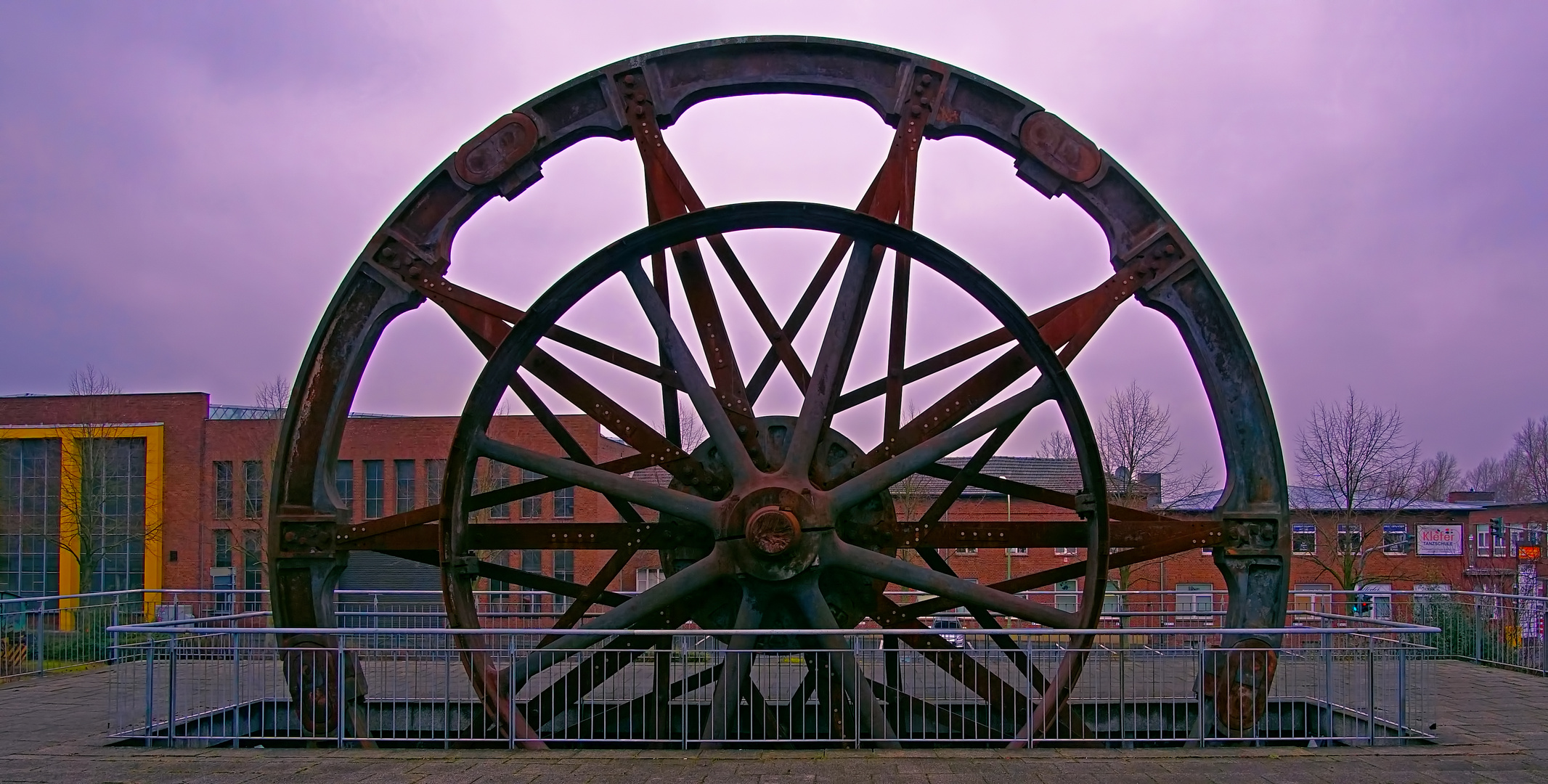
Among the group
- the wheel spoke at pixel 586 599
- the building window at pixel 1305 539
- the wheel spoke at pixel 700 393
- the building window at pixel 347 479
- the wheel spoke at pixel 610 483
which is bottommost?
the building window at pixel 1305 539

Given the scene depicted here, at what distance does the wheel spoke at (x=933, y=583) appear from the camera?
10.1 m

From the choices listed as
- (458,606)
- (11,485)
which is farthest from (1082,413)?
(11,485)

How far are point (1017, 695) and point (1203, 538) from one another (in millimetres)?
2116

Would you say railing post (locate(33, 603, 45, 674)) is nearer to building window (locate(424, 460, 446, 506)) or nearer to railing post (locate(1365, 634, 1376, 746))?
railing post (locate(1365, 634, 1376, 746))

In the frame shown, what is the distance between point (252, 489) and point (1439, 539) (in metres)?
41.0

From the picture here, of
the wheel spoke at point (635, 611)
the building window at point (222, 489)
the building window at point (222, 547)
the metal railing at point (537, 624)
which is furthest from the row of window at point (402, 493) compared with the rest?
the wheel spoke at point (635, 611)

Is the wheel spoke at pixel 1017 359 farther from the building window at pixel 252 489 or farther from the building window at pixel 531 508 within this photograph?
the building window at pixel 252 489

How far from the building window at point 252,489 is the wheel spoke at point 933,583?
1356 inches

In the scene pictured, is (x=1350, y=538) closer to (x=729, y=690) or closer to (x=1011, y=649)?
(x=1011, y=649)

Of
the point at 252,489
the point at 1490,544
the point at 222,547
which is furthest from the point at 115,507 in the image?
the point at 1490,544

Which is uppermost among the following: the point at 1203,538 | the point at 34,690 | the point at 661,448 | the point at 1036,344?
the point at 1036,344

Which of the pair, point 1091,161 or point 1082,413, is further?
point 1091,161

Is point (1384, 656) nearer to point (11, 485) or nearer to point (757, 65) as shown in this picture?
point (757, 65)

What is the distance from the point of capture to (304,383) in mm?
11086
